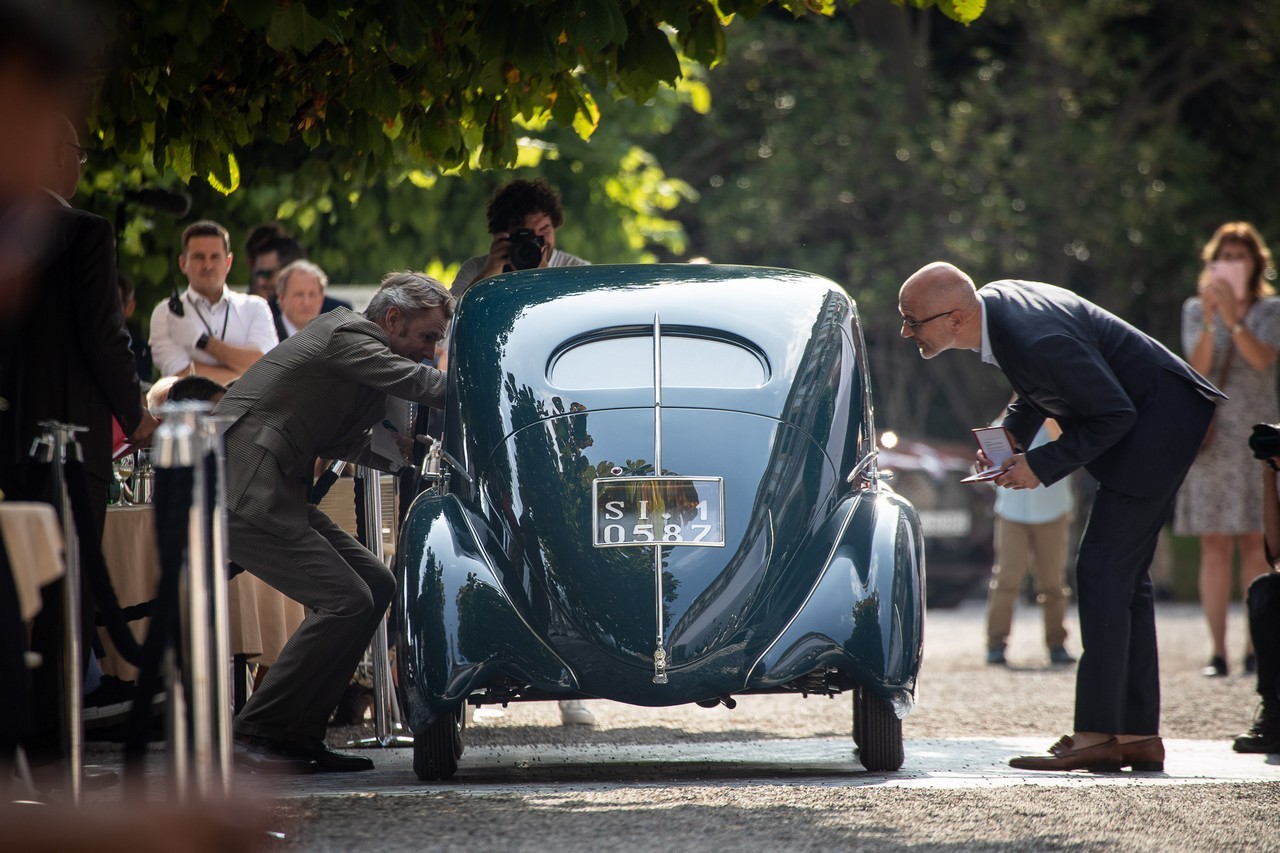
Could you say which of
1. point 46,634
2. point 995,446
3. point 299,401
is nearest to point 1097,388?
point 995,446

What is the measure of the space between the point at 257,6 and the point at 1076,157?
60.8 ft

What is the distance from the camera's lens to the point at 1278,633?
25.5ft

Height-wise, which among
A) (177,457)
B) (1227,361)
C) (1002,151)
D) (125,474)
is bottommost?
(177,457)

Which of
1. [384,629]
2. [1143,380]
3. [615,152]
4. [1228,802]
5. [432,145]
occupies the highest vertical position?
[615,152]

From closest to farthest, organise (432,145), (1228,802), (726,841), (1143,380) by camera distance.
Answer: (726,841)
(1228,802)
(1143,380)
(432,145)

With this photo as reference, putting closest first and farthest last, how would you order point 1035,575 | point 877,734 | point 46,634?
point 46,634 → point 877,734 → point 1035,575

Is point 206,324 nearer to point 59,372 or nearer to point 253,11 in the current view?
point 59,372

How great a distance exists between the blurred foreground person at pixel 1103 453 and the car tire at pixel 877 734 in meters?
0.64

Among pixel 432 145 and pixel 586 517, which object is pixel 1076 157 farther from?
pixel 586 517

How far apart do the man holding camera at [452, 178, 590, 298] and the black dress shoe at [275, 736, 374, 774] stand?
263cm

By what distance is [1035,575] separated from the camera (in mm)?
12312

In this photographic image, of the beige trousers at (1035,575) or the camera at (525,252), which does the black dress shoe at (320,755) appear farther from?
the beige trousers at (1035,575)

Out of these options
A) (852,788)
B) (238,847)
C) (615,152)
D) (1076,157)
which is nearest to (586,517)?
(852,788)

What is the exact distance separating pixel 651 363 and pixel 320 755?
2.03m
